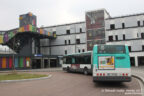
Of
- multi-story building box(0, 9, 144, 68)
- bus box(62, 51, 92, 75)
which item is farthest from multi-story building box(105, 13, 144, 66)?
bus box(62, 51, 92, 75)

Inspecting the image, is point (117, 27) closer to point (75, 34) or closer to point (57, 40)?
point (75, 34)

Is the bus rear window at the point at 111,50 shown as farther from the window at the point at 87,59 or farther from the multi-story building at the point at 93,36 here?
the multi-story building at the point at 93,36

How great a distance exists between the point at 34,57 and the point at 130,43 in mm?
27299

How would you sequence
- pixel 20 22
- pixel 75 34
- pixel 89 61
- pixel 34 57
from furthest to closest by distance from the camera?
1. pixel 75 34
2. pixel 20 22
3. pixel 34 57
4. pixel 89 61

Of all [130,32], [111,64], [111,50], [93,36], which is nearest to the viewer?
[111,64]

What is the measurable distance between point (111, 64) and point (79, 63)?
36.5 feet

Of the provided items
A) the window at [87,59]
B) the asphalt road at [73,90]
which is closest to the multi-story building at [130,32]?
the window at [87,59]

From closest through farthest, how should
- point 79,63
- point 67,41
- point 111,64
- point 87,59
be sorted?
point 111,64 → point 87,59 → point 79,63 → point 67,41

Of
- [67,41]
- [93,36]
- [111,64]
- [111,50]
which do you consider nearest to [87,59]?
[111,50]

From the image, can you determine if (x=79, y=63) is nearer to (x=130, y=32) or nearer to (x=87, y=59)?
(x=87, y=59)

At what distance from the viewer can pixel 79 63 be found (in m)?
21.9

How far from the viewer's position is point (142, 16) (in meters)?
41.7

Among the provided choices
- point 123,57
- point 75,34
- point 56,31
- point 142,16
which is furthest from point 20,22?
point 123,57

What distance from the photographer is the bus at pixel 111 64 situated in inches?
423
